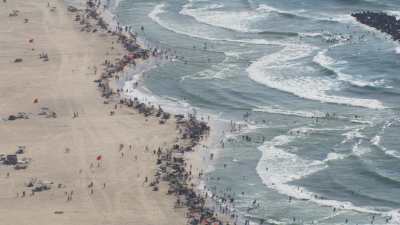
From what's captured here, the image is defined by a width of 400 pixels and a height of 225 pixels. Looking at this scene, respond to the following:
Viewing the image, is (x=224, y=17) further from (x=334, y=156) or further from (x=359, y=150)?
(x=334, y=156)

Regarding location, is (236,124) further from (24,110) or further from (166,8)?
(166,8)

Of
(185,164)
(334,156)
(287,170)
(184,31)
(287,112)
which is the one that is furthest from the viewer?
(184,31)

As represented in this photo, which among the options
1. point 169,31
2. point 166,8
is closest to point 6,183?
point 169,31

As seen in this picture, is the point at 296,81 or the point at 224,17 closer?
the point at 296,81

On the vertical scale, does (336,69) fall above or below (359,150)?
above

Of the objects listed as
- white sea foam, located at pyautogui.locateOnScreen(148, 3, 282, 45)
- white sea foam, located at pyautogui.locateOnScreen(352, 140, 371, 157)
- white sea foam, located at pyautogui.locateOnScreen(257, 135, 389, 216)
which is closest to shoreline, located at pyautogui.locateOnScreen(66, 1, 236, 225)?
white sea foam, located at pyautogui.locateOnScreen(257, 135, 389, 216)

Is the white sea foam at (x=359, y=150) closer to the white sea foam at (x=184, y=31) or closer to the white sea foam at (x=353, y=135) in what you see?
the white sea foam at (x=353, y=135)

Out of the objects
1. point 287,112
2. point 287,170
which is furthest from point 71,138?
point 287,112

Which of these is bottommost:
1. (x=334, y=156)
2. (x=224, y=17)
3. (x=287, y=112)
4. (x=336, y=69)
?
(x=334, y=156)
